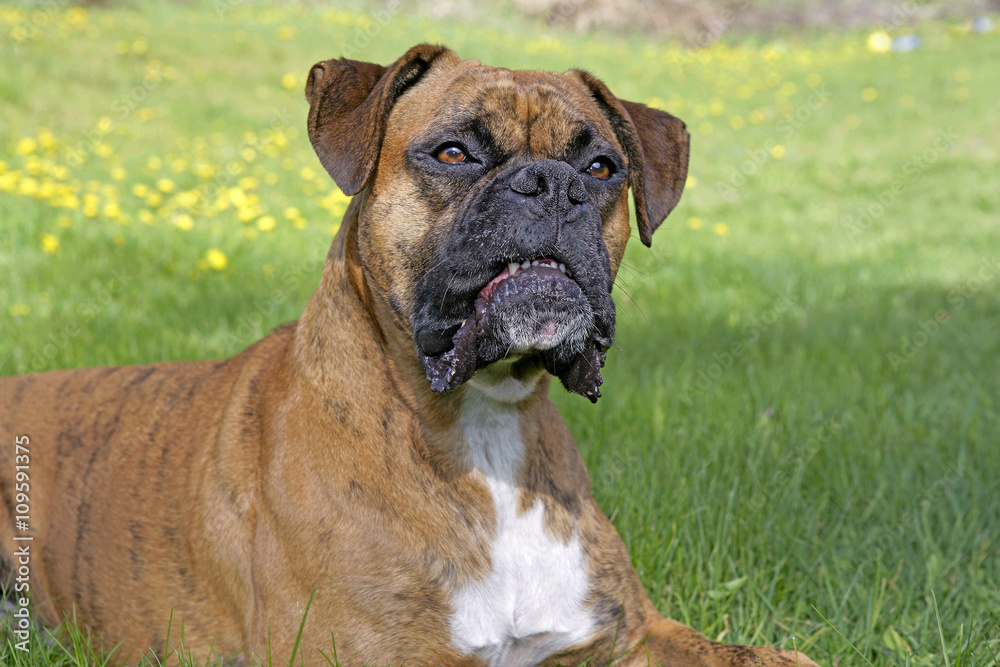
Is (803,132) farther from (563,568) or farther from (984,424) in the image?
(563,568)

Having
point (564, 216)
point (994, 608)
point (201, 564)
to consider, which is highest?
point (564, 216)

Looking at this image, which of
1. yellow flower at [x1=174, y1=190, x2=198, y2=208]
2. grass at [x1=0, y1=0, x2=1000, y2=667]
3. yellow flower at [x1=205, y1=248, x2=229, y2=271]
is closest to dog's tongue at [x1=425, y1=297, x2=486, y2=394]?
grass at [x1=0, y1=0, x2=1000, y2=667]

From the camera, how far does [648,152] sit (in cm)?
320

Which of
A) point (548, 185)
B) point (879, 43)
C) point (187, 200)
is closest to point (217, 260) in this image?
point (187, 200)

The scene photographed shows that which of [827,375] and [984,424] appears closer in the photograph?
[984,424]

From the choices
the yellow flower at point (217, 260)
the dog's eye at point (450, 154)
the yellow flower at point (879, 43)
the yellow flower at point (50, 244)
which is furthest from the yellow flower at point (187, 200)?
the yellow flower at point (879, 43)

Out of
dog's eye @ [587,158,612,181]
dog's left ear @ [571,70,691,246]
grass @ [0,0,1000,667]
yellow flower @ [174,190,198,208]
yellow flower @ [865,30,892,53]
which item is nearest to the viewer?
dog's eye @ [587,158,612,181]

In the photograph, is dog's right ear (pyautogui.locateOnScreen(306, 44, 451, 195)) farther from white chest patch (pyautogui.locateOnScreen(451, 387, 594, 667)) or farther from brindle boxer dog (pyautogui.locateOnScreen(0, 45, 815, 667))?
white chest patch (pyautogui.locateOnScreen(451, 387, 594, 667))

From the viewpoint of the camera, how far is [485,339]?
2494 mm

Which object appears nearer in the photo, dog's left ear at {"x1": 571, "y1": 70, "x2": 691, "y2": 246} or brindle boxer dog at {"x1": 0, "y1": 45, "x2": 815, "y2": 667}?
brindle boxer dog at {"x1": 0, "y1": 45, "x2": 815, "y2": 667}

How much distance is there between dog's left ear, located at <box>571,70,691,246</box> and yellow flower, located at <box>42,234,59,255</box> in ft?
15.3

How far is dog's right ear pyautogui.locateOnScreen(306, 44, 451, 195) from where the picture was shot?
268cm

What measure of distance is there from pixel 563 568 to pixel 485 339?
2.52 feet

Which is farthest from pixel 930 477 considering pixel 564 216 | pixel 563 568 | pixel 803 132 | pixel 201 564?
pixel 803 132
